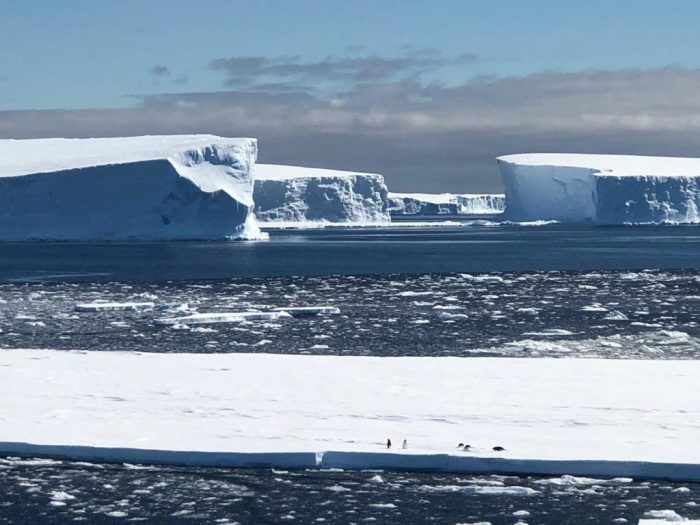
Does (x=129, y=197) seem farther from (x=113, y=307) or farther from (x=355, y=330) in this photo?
(x=355, y=330)

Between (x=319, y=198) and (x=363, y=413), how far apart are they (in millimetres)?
67197

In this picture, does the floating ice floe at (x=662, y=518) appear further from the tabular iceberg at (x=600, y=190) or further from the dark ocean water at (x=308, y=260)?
the tabular iceberg at (x=600, y=190)

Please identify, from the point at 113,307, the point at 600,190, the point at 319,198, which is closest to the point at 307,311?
the point at 113,307

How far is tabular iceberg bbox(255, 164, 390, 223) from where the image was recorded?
7300cm

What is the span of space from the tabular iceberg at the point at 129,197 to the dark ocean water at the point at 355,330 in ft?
23.5

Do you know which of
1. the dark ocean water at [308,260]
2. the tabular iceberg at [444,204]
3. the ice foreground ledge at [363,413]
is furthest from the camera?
the tabular iceberg at [444,204]

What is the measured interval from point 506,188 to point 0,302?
6391 centimetres

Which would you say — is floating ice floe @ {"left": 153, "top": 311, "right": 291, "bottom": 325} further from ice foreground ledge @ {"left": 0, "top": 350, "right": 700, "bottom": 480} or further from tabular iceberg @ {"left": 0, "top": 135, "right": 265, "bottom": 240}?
tabular iceberg @ {"left": 0, "top": 135, "right": 265, "bottom": 240}

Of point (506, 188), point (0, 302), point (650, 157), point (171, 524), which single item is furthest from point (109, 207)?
point (650, 157)

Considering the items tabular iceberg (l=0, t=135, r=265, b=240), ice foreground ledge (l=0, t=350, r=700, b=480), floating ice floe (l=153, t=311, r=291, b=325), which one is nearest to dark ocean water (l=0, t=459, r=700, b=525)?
ice foreground ledge (l=0, t=350, r=700, b=480)

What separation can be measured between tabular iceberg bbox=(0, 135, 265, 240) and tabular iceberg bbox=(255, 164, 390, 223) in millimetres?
22110

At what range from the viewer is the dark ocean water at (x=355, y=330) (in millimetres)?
5750

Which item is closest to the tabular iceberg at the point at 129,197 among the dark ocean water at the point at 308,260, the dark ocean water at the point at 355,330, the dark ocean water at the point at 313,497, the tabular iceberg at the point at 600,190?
the dark ocean water at the point at 308,260

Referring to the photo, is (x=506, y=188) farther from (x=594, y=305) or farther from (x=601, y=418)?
(x=601, y=418)
